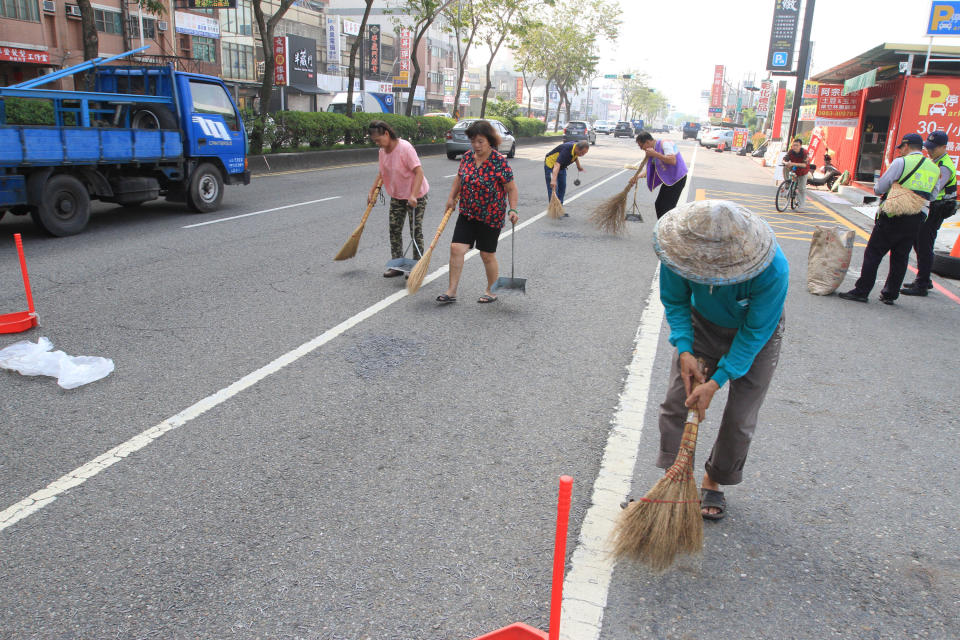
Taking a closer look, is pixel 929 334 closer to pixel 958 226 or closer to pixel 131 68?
pixel 958 226

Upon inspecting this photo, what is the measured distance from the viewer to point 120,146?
988 cm

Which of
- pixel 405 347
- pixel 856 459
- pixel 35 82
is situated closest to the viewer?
pixel 856 459

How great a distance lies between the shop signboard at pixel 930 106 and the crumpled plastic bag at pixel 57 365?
60.9 feet

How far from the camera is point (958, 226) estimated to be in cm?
1142

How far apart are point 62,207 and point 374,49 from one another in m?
50.5

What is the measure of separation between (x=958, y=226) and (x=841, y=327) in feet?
22.0

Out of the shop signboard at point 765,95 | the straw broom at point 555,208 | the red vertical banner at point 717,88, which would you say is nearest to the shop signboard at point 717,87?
the red vertical banner at point 717,88

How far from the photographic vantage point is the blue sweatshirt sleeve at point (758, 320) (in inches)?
105

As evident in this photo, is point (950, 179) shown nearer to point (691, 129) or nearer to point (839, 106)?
point (839, 106)

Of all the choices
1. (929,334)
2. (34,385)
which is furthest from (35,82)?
(929,334)

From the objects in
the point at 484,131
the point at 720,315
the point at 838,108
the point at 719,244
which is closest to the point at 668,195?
the point at 484,131

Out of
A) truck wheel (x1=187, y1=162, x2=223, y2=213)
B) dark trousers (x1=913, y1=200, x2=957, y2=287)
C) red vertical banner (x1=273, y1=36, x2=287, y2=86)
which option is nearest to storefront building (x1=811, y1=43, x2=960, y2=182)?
dark trousers (x1=913, y1=200, x2=957, y2=287)

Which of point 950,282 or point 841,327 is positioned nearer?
point 841,327

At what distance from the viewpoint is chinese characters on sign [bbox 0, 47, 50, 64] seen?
26125 mm
